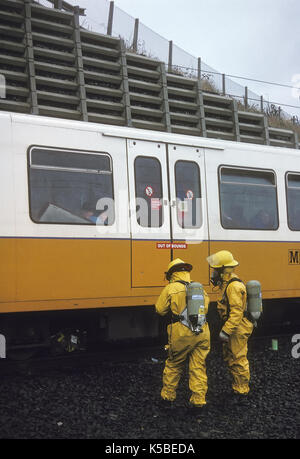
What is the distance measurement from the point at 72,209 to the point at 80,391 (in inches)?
93.4

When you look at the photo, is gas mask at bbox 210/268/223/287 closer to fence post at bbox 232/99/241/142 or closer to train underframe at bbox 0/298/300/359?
train underframe at bbox 0/298/300/359

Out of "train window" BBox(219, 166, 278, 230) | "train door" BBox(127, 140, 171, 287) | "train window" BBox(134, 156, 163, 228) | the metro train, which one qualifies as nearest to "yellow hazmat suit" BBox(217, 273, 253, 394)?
"train door" BBox(127, 140, 171, 287)

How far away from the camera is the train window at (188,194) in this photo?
26.0ft

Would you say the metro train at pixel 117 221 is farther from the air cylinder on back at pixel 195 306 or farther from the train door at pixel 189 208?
the air cylinder on back at pixel 195 306

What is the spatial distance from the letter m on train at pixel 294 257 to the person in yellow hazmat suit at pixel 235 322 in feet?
10.00

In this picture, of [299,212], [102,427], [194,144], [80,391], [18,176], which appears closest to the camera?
[102,427]

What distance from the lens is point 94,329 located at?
7902mm

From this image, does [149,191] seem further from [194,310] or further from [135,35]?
[135,35]

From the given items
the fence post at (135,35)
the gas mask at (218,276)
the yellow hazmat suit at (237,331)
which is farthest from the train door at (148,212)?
the fence post at (135,35)

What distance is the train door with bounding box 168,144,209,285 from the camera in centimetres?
786

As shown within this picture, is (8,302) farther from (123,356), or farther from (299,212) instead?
(299,212)

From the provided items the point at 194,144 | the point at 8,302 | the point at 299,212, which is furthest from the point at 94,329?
the point at 299,212

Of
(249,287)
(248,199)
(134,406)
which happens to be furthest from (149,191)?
(134,406)

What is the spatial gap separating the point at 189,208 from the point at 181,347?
288cm
